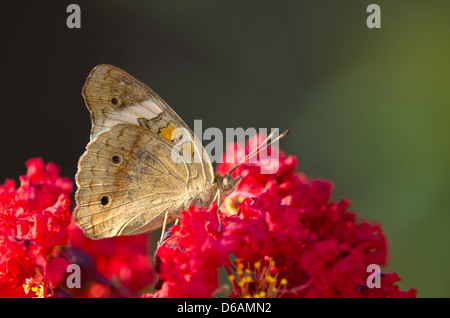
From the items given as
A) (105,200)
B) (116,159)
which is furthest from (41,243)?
(116,159)

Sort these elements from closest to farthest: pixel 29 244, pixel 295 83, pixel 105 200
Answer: pixel 29 244, pixel 105 200, pixel 295 83

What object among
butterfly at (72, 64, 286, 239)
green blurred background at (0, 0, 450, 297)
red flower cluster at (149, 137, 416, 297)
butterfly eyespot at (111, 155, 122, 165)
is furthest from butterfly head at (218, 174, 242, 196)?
green blurred background at (0, 0, 450, 297)

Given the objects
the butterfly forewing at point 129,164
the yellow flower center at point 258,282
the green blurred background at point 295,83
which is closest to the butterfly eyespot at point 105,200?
the butterfly forewing at point 129,164

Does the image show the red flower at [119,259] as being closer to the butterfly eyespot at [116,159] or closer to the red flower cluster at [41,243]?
the red flower cluster at [41,243]

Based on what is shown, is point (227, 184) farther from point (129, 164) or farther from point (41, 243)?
point (41, 243)
